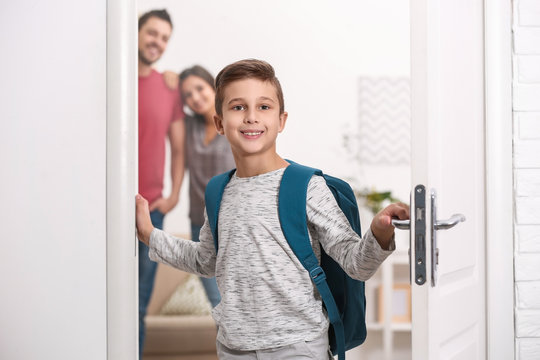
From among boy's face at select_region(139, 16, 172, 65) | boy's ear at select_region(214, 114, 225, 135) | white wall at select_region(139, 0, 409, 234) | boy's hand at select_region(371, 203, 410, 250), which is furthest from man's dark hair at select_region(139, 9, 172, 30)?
boy's hand at select_region(371, 203, 410, 250)

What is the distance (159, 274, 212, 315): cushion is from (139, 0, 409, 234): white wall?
1.20m

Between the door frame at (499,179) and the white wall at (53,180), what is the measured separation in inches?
44.2

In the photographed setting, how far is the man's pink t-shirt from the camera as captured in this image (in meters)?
3.70

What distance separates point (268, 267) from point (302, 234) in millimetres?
119

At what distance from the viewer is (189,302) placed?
3.44 metres

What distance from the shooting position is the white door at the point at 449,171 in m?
1.27

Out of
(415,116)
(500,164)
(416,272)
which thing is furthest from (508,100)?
(416,272)

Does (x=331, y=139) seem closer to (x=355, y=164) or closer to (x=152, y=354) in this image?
(x=355, y=164)

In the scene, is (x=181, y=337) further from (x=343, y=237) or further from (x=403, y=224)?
(x=403, y=224)

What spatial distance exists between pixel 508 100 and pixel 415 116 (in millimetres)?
717

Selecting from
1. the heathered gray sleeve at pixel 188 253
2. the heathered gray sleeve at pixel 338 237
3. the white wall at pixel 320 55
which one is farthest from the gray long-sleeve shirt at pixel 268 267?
the white wall at pixel 320 55

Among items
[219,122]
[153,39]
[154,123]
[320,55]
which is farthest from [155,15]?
[219,122]

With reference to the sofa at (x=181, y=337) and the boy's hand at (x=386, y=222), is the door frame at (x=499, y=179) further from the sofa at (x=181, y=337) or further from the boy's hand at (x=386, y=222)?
the sofa at (x=181, y=337)

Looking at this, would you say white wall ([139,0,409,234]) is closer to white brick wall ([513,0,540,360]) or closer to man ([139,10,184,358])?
man ([139,10,184,358])
